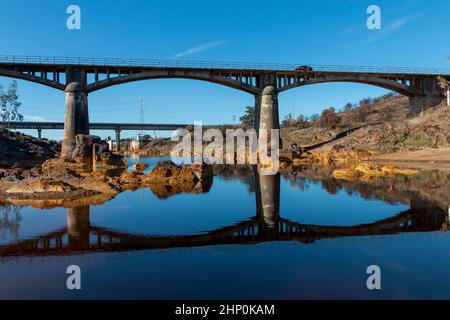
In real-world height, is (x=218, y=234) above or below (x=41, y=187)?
below

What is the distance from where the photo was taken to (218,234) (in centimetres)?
1135

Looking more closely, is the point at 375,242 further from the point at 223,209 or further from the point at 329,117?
the point at 329,117

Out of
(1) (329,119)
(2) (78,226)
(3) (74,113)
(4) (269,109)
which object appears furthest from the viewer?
(1) (329,119)

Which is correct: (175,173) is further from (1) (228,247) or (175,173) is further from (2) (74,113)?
(2) (74,113)

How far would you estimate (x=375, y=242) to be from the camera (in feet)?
33.5

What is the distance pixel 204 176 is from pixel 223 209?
11660mm

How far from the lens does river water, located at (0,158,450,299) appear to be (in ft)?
23.0

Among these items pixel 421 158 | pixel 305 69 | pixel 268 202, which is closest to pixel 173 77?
pixel 305 69

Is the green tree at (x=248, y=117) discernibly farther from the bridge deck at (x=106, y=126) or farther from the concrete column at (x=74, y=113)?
the concrete column at (x=74, y=113)

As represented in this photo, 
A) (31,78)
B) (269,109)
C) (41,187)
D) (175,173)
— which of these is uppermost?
(31,78)

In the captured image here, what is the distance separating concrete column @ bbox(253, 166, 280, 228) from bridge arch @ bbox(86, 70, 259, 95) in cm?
2828

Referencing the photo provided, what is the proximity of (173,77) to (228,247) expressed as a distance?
42.6 meters

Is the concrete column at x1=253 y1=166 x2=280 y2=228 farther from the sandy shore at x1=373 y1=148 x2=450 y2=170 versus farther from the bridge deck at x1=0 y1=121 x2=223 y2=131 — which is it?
the bridge deck at x1=0 y1=121 x2=223 y2=131
